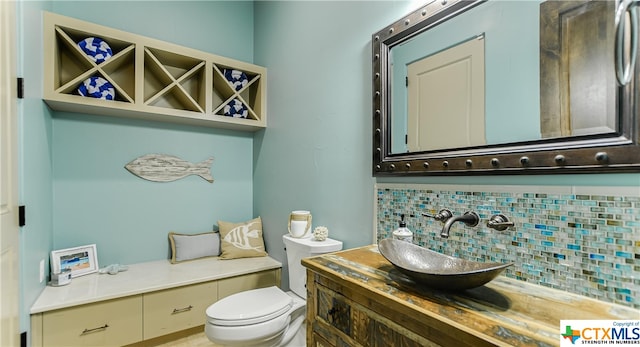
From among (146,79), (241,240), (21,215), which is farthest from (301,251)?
(146,79)

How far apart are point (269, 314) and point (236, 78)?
201 cm

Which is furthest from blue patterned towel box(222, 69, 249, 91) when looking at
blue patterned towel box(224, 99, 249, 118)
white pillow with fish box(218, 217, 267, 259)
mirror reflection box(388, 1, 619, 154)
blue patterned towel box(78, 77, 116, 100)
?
mirror reflection box(388, 1, 619, 154)

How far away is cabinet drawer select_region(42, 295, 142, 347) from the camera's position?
1714 millimetres

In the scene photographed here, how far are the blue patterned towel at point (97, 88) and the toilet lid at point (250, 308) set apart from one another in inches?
65.8

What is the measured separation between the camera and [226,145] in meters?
2.85

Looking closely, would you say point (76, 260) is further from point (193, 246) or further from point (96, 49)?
point (96, 49)

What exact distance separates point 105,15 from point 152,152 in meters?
1.11

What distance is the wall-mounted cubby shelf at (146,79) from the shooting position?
196 cm

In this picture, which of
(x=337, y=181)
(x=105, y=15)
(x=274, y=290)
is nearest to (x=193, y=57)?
(x=105, y=15)

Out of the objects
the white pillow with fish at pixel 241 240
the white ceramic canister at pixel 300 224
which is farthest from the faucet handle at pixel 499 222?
the white pillow with fish at pixel 241 240

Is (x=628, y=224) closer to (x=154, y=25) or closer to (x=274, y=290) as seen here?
(x=274, y=290)

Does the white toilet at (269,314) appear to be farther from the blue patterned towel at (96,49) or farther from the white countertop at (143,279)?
the blue patterned towel at (96,49)

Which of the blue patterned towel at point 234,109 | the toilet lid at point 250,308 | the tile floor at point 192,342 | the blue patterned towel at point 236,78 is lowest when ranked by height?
the tile floor at point 192,342

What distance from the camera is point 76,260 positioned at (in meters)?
2.11
